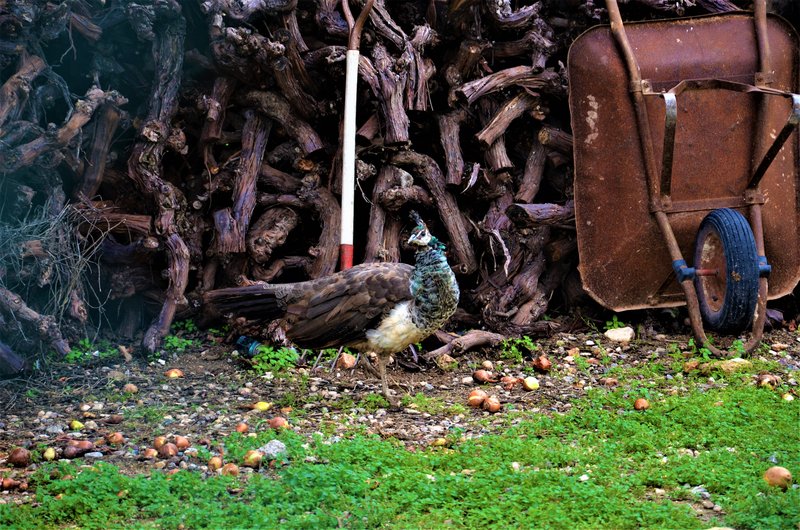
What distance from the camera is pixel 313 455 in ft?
14.0

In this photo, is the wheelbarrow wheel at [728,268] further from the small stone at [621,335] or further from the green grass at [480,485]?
the green grass at [480,485]

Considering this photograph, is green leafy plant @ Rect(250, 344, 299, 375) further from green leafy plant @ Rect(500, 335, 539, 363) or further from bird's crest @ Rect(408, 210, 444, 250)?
green leafy plant @ Rect(500, 335, 539, 363)

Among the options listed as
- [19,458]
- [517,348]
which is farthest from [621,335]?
[19,458]

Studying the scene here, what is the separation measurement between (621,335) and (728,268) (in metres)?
1.14

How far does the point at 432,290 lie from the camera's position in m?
5.29

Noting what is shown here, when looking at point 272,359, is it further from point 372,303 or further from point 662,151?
point 662,151

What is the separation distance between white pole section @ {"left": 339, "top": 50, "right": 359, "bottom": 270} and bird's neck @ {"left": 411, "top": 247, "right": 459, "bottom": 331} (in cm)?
70

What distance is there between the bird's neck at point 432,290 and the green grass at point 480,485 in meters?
0.91

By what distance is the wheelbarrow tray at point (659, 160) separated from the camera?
645cm

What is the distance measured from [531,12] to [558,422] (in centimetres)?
385

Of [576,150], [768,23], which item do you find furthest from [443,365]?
[768,23]

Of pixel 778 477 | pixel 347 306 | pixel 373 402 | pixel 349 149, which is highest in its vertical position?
pixel 349 149

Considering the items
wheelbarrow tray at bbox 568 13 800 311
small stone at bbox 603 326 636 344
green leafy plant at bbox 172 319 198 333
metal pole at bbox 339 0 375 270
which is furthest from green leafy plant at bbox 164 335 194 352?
small stone at bbox 603 326 636 344

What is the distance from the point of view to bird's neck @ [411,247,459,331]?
5.27 meters
